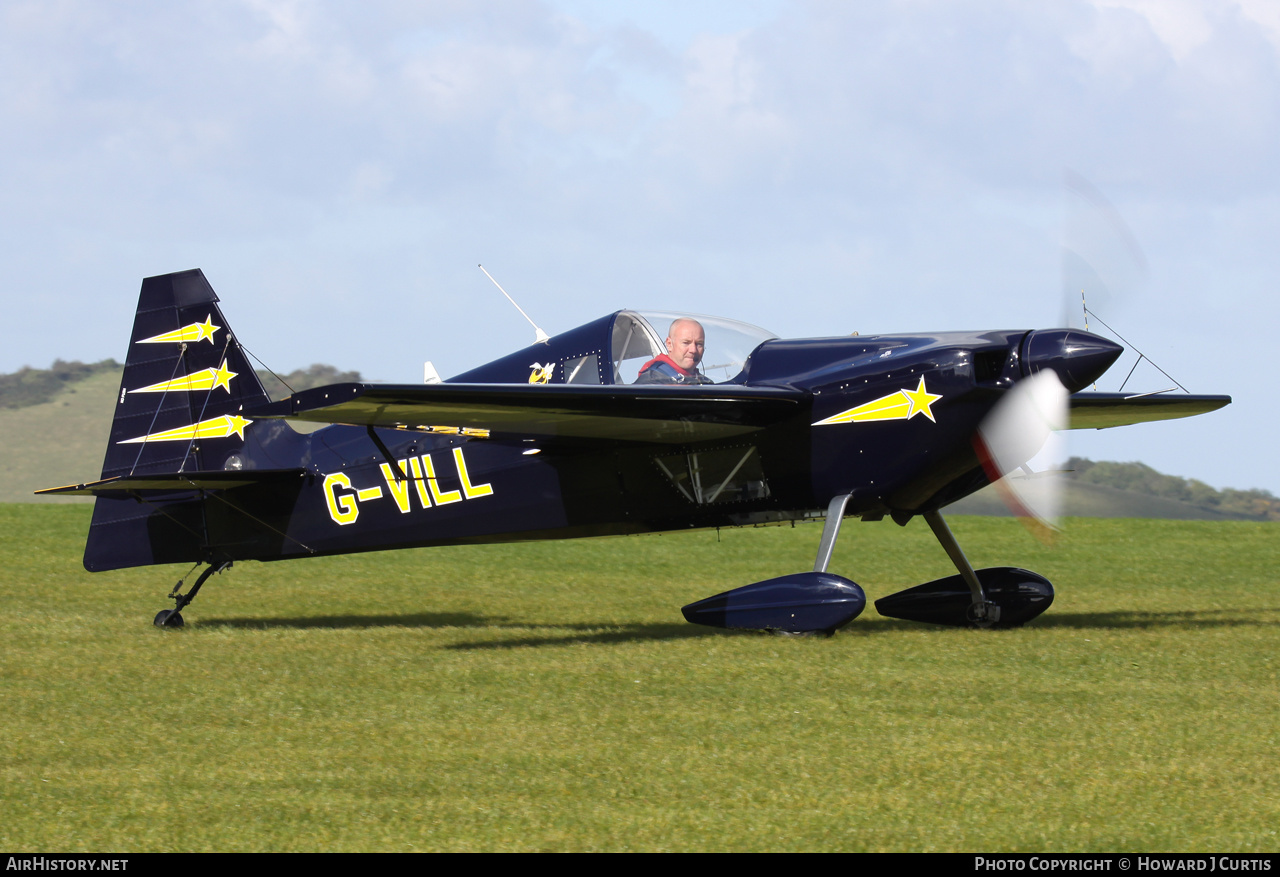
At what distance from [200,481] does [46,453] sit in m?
55.9

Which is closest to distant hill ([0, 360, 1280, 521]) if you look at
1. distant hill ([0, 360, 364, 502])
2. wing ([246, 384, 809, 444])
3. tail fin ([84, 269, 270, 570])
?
distant hill ([0, 360, 364, 502])

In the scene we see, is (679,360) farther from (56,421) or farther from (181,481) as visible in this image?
(56,421)

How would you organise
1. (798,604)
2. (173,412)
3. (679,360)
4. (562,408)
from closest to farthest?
(562,408), (798,604), (679,360), (173,412)

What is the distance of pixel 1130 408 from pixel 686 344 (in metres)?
4.41

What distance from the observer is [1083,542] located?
778 inches

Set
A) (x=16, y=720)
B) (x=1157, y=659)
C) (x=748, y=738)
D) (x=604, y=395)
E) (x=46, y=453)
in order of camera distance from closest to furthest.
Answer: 1. (x=748, y=738)
2. (x=16, y=720)
3. (x=1157, y=659)
4. (x=604, y=395)
5. (x=46, y=453)

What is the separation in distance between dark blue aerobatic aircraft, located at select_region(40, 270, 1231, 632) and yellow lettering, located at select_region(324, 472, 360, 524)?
0.02m

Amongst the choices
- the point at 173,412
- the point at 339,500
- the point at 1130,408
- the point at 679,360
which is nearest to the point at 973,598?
the point at 1130,408

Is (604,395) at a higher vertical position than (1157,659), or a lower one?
higher

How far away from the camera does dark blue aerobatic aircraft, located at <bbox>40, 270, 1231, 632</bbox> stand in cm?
925

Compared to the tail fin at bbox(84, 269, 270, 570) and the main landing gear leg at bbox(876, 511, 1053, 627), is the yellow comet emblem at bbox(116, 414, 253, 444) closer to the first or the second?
the tail fin at bbox(84, 269, 270, 570)

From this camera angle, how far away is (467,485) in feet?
36.5

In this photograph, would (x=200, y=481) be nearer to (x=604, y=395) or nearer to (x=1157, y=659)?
(x=604, y=395)
